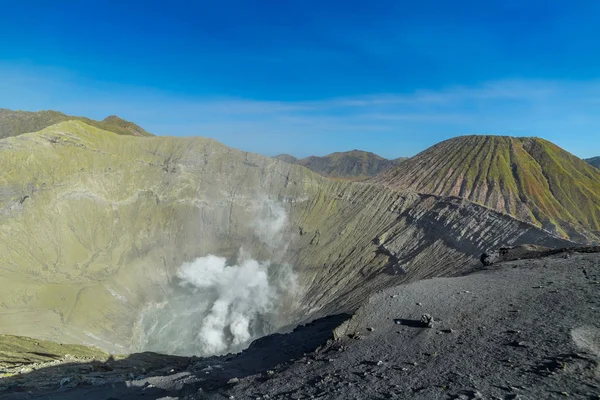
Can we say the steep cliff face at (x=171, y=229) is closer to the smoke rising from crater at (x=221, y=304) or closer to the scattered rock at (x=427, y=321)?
the smoke rising from crater at (x=221, y=304)

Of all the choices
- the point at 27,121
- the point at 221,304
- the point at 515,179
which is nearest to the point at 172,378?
the point at 221,304

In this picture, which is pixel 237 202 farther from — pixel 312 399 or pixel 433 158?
pixel 433 158

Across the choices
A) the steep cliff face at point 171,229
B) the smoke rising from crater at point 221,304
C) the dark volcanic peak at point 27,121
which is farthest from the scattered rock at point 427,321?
the dark volcanic peak at point 27,121

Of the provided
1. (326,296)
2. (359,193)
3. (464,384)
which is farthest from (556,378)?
(359,193)

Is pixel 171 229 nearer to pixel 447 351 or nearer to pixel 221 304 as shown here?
pixel 221 304

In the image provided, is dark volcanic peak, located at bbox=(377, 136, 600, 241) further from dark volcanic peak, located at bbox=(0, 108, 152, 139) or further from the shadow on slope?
dark volcanic peak, located at bbox=(0, 108, 152, 139)

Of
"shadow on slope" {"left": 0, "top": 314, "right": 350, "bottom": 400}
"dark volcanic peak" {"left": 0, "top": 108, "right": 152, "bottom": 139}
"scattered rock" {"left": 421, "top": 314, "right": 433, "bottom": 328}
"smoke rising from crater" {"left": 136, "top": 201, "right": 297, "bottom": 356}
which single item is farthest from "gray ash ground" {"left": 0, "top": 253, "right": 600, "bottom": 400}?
"dark volcanic peak" {"left": 0, "top": 108, "right": 152, "bottom": 139}
